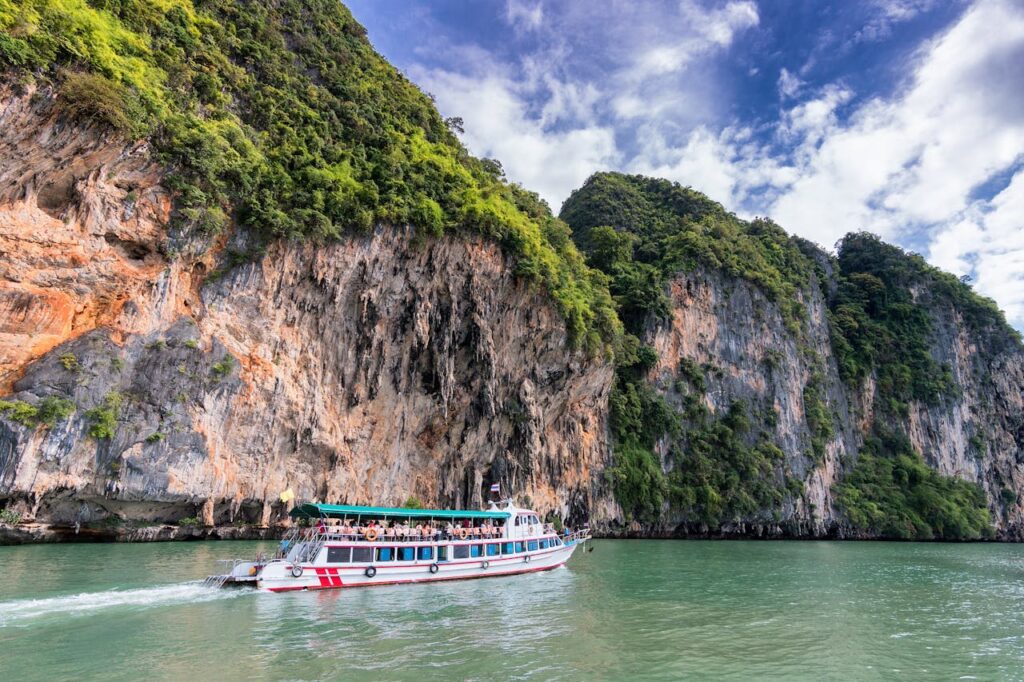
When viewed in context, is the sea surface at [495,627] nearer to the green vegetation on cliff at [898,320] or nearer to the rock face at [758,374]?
the rock face at [758,374]

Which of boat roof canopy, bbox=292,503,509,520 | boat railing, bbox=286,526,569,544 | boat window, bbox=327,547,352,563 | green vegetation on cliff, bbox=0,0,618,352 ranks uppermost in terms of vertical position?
green vegetation on cliff, bbox=0,0,618,352

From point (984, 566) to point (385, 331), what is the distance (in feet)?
125

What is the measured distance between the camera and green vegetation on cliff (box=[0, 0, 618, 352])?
23.8 metres

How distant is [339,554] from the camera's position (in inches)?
795

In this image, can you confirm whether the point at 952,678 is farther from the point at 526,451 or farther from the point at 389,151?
the point at 389,151

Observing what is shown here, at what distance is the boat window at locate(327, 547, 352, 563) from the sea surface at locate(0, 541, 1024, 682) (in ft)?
3.63

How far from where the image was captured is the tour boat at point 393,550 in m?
19.2

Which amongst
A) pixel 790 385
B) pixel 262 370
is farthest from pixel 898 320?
pixel 262 370

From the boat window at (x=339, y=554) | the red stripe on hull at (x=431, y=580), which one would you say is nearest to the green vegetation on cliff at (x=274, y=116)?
the boat window at (x=339, y=554)

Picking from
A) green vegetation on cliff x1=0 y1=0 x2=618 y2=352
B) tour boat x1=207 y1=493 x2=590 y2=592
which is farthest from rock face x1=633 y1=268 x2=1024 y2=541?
tour boat x1=207 y1=493 x2=590 y2=592

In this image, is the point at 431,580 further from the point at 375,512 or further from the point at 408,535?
the point at 375,512

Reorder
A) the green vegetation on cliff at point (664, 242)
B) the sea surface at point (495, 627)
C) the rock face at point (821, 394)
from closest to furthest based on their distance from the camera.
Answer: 1. the sea surface at point (495, 627)
2. the rock face at point (821, 394)
3. the green vegetation on cliff at point (664, 242)

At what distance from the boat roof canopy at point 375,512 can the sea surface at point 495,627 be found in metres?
2.73

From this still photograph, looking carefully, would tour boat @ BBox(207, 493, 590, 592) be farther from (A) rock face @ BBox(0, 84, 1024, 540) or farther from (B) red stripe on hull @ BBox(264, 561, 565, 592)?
(A) rock face @ BBox(0, 84, 1024, 540)
